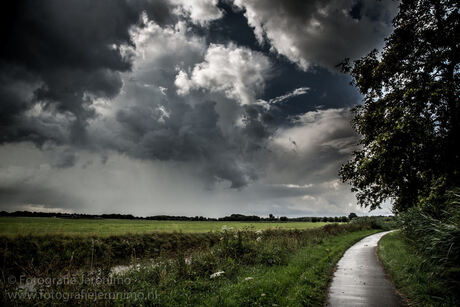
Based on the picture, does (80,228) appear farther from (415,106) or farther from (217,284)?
(415,106)

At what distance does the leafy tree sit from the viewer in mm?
10047

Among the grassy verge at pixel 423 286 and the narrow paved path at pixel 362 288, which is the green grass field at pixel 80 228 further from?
the grassy verge at pixel 423 286

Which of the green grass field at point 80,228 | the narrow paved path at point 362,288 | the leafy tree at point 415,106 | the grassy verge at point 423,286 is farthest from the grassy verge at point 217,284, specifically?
the leafy tree at point 415,106

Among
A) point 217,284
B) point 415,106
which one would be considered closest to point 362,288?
point 217,284

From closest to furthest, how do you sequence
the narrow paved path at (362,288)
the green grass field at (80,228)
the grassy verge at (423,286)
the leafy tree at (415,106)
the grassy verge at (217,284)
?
the grassy verge at (423,286)
the grassy verge at (217,284)
the narrow paved path at (362,288)
the leafy tree at (415,106)
the green grass field at (80,228)

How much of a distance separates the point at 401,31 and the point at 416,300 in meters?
13.5

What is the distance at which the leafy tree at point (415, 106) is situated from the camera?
1005 cm

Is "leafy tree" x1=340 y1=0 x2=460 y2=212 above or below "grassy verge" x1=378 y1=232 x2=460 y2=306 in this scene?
above

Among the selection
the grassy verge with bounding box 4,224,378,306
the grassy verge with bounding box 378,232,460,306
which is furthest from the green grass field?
the grassy verge with bounding box 378,232,460,306

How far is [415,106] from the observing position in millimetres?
10680

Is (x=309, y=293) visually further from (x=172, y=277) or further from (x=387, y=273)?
(x=387, y=273)

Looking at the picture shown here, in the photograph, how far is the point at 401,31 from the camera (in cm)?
1290

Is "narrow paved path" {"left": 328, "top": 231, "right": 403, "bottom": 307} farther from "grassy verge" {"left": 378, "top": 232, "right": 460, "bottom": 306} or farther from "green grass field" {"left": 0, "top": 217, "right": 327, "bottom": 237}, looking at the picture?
"green grass field" {"left": 0, "top": 217, "right": 327, "bottom": 237}

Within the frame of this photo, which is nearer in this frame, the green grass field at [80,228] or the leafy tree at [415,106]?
the leafy tree at [415,106]
